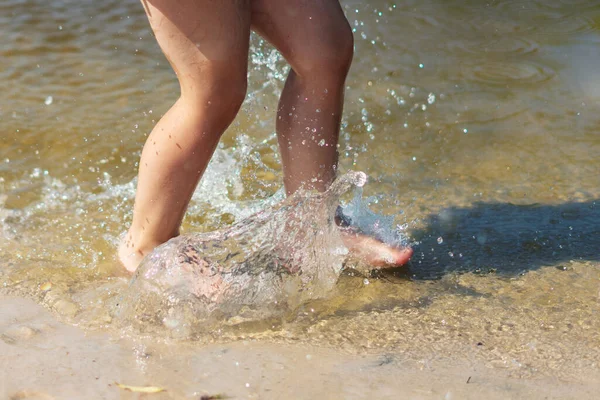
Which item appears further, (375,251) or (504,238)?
(504,238)

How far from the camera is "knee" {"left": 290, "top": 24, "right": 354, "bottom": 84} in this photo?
6.59 feet

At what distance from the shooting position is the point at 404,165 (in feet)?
9.87

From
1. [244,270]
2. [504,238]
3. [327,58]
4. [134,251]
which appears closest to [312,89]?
[327,58]

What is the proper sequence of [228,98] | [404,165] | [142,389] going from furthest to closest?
[404,165] < [228,98] < [142,389]

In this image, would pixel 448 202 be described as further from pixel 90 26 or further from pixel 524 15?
pixel 90 26

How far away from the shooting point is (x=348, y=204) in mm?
2531

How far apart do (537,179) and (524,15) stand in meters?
1.98

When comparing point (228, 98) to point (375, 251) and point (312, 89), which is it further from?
point (375, 251)

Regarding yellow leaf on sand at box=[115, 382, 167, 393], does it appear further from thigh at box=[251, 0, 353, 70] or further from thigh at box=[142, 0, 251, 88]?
thigh at box=[251, 0, 353, 70]

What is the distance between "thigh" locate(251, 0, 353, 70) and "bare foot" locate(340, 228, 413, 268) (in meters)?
0.52

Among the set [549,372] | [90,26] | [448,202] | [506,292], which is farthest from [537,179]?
[90,26]

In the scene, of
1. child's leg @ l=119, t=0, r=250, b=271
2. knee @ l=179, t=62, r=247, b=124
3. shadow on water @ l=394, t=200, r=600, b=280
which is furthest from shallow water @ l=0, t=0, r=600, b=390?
knee @ l=179, t=62, r=247, b=124

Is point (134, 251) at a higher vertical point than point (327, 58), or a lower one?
lower

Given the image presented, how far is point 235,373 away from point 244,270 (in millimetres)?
444
